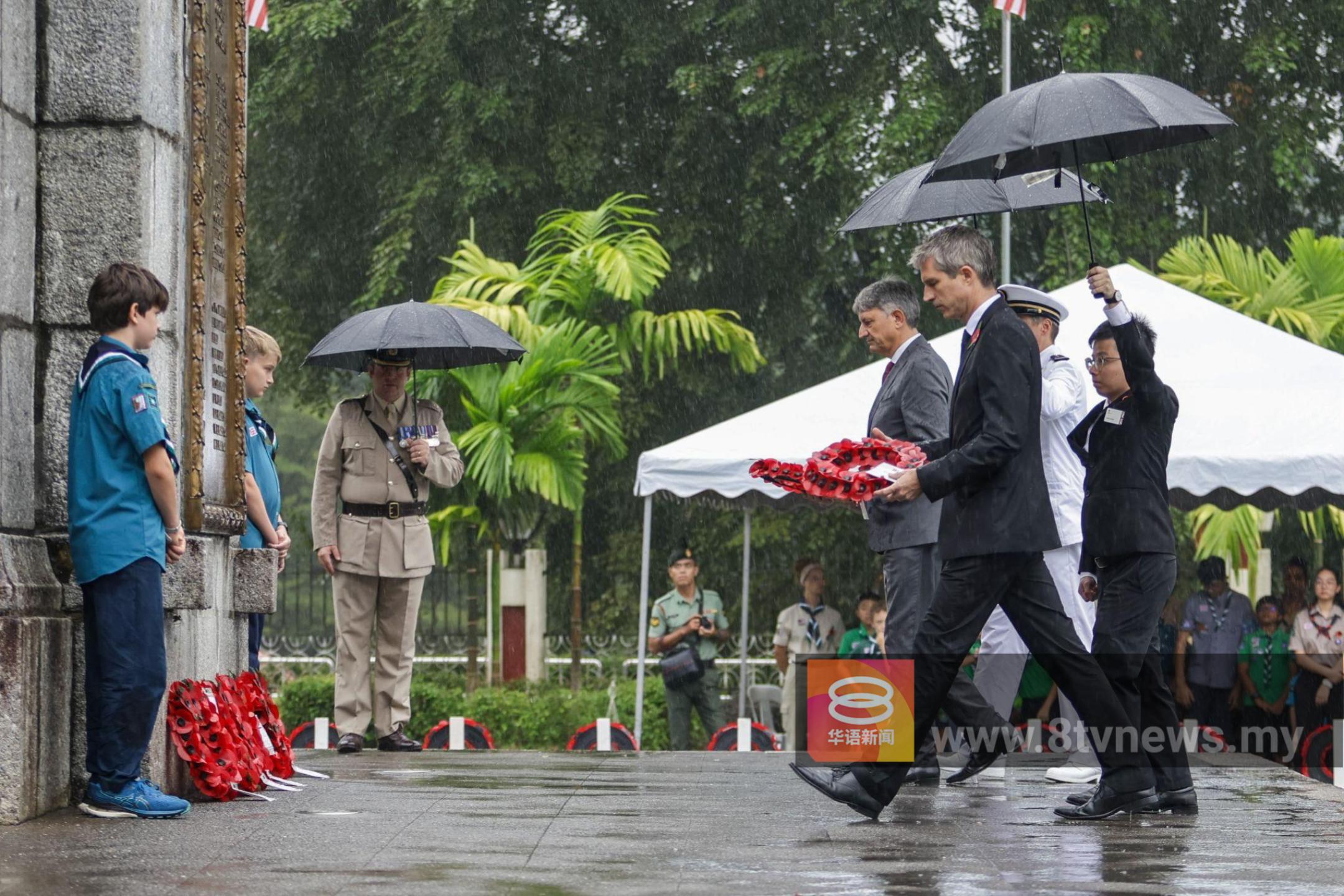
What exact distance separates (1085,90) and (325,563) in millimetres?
4403

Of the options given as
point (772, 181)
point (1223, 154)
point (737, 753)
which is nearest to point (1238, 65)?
point (1223, 154)

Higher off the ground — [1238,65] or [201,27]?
[1238,65]

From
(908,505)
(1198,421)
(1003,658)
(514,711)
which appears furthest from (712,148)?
(908,505)

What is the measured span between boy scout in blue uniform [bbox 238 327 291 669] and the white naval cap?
3253 millimetres

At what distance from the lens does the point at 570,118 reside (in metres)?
22.4

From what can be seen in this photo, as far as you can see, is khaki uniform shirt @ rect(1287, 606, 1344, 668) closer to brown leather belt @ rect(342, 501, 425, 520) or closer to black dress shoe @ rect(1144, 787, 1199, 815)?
black dress shoe @ rect(1144, 787, 1199, 815)

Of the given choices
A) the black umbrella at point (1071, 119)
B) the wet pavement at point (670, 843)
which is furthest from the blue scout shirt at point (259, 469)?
the black umbrella at point (1071, 119)

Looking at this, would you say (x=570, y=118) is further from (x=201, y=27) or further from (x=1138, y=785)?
(x=1138, y=785)

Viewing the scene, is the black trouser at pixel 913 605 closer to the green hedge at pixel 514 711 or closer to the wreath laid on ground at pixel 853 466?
the wreath laid on ground at pixel 853 466

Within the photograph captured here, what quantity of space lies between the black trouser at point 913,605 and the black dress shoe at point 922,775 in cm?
11

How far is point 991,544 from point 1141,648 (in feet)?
2.57

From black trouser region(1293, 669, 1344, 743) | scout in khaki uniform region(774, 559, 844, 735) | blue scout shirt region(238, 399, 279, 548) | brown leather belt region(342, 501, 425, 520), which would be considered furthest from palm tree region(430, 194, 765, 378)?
blue scout shirt region(238, 399, 279, 548)

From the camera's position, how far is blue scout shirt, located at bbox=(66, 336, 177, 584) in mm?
5629

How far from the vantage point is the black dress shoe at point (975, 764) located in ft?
22.0
